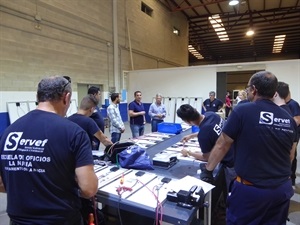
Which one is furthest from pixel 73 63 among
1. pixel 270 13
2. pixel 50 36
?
pixel 270 13

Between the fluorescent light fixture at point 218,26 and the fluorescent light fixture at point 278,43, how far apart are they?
118 inches

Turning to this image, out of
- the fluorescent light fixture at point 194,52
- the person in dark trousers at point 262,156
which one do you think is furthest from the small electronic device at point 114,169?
the fluorescent light fixture at point 194,52

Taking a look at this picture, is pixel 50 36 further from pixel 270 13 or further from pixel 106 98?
pixel 270 13

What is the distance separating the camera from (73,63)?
21.6ft

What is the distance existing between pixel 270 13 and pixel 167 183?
457 inches

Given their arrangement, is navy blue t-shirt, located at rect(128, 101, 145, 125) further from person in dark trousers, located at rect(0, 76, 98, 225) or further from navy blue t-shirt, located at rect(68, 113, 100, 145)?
person in dark trousers, located at rect(0, 76, 98, 225)

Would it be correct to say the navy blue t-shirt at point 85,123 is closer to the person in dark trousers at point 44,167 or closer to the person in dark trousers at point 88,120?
the person in dark trousers at point 88,120

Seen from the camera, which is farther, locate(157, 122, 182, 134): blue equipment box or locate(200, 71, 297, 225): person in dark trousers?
locate(157, 122, 182, 134): blue equipment box

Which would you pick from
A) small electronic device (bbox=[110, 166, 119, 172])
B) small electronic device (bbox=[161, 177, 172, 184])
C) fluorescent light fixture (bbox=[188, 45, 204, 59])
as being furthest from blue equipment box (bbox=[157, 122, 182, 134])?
fluorescent light fixture (bbox=[188, 45, 204, 59])

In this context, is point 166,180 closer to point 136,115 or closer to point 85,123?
point 85,123

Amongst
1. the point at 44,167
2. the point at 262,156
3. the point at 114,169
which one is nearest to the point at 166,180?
the point at 114,169

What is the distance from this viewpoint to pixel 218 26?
12.2 meters

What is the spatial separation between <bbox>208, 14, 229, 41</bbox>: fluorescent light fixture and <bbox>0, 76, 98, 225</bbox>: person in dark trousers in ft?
37.9

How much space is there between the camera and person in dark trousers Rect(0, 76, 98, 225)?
1023 millimetres
